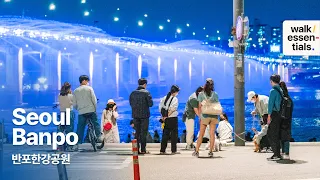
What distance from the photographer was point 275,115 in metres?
10.9

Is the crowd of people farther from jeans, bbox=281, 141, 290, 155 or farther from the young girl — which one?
the young girl

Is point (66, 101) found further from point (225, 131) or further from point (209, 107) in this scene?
point (225, 131)

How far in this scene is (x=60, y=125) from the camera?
41.4 ft

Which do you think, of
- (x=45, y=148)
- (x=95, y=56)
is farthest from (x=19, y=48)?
(x=45, y=148)

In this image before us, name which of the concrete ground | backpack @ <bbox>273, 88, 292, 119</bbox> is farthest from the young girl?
backpack @ <bbox>273, 88, 292, 119</bbox>

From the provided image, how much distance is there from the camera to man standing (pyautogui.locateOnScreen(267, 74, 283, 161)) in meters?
10.8

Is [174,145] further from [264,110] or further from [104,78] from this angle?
[104,78]

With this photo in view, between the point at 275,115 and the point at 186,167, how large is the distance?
1874mm

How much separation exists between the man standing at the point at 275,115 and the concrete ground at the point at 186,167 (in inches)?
13.6

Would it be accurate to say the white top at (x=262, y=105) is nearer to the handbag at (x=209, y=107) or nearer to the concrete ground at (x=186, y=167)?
the concrete ground at (x=186, y=167)

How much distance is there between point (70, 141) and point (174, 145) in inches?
84.6

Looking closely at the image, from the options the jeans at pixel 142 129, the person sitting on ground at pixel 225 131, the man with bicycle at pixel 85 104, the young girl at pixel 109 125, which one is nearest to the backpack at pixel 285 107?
the jeans at pixel 142 129

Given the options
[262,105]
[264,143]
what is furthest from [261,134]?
[262,105]

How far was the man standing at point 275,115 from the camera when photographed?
10844 millimetres
